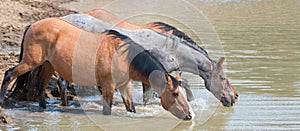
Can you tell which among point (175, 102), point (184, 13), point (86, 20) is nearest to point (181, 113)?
point (175, 102)

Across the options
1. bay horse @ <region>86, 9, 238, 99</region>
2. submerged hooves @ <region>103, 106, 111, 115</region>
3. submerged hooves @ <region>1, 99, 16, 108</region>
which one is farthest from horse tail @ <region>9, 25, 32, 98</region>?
bay horse @ <region>86, 9, 238, 99</region>

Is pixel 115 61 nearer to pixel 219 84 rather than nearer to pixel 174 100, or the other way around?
pixel 174 100

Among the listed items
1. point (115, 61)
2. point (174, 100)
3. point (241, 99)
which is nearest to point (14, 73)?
point (115, 61)

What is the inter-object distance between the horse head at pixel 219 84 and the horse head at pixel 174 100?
3.77 feet

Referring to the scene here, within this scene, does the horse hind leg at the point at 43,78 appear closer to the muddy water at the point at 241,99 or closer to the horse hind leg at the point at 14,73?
the muddy water at the point at 241,99

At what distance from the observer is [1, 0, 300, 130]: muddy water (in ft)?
26.7

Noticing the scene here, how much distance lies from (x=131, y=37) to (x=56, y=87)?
5.30 feet

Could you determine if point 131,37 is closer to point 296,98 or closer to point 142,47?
point 142,47

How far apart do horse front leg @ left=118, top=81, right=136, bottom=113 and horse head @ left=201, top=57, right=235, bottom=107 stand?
41.1 inches

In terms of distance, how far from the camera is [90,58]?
841cm

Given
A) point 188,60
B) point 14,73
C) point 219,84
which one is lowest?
point 219,84

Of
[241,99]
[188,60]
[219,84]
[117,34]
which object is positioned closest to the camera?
[117,34]

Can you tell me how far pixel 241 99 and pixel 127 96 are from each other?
1.67 meters

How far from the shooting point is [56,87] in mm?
9703
